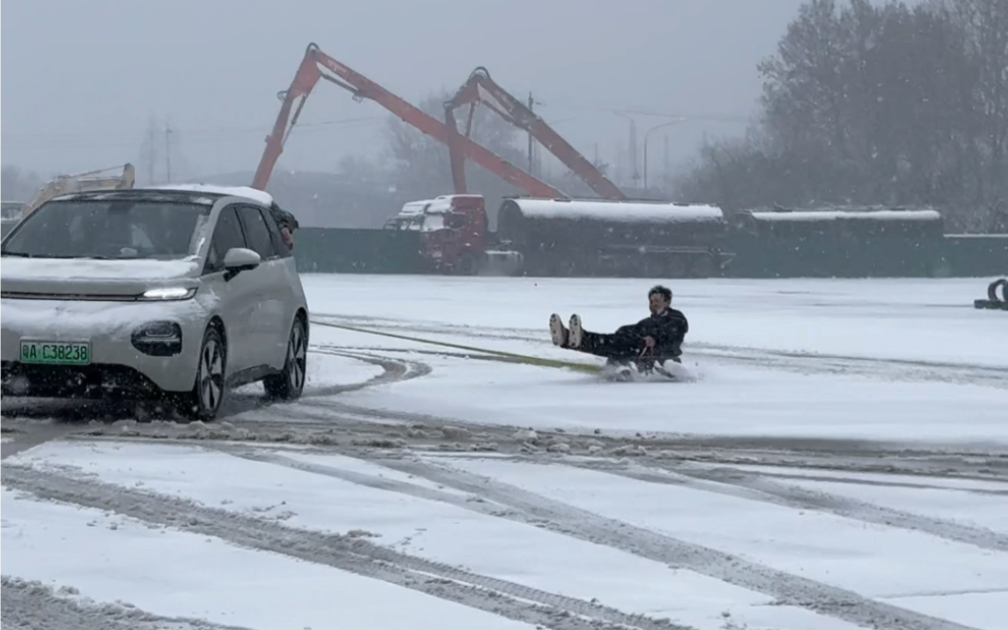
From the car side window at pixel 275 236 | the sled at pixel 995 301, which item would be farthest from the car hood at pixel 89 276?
the sled at pixel 995 301

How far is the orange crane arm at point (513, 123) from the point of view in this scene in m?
61.7

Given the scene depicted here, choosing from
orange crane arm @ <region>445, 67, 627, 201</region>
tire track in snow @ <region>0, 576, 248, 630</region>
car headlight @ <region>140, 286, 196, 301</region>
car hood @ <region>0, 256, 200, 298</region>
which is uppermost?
orange crane arm @ <region>445, 67, 627, 201</region>

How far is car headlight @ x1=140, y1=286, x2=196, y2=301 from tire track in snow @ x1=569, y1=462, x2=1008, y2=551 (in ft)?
9.80

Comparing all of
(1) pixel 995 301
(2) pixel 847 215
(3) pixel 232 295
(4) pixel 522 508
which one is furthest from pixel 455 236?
(4) pixel 522 508

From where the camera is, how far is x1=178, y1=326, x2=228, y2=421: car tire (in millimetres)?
10109

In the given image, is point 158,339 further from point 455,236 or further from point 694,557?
point 455,236

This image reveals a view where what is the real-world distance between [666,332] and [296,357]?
11.1 feet

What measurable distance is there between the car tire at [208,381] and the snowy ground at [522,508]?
190mm

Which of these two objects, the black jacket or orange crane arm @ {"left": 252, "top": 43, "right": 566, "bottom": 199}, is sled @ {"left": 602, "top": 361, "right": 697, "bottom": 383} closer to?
the black jacket

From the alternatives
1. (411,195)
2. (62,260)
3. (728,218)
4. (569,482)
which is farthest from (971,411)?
(411,195)

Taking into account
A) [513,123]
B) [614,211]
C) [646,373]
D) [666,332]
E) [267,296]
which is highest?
[513,123]

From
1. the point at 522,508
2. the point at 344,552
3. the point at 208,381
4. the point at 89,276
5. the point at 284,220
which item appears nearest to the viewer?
the point at 344,552

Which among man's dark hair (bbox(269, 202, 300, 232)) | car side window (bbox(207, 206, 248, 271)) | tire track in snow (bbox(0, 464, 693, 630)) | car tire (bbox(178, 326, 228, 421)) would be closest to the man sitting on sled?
car side window (bbox(207, 206, 248, 271))

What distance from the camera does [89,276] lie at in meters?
10.1
